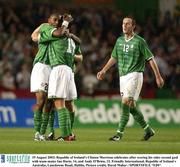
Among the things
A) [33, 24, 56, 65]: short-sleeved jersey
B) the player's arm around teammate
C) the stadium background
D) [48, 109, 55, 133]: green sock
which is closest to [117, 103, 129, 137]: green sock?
[48, 109, 55, 133]: green sock

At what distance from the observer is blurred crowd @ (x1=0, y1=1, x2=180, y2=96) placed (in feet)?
87.6

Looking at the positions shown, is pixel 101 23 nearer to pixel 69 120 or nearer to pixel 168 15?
pixel 168 15

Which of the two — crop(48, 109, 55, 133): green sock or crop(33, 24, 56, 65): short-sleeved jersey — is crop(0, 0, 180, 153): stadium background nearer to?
crop(48, 109, 55, 133): green sock

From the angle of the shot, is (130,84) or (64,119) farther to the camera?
(130,84)

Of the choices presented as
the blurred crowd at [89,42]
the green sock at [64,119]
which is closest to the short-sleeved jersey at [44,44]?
the green sock at [64,119]

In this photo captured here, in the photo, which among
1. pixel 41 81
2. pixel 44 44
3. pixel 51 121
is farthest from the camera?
pixel 51 121

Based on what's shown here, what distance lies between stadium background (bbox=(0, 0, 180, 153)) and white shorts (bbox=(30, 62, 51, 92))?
6.05 metres

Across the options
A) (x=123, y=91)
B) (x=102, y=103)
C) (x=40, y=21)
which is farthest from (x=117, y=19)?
(x=123, y=91)

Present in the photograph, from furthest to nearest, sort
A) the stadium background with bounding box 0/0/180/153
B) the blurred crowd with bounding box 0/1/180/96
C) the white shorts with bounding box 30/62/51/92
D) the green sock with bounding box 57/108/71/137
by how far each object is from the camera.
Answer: the blurred crowd with bounding box 0/1/180/96 → the stadium background with bounding box 0/0/180/153 → the white shorts with bounding box 30/62/51/92 → the green sock with bounding box 57/108/71/137

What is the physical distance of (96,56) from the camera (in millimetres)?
28000

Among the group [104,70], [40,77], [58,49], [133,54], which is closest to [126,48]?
[133,54]

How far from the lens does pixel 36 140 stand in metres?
16.7

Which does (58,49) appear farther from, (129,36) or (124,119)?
(124,119)

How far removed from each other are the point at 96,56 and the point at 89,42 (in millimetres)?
828
